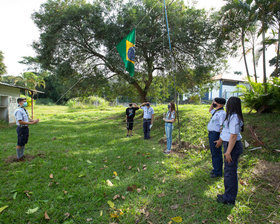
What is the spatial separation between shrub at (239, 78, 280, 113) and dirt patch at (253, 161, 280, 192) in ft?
13.2

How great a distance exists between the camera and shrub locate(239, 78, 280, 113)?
7.89m

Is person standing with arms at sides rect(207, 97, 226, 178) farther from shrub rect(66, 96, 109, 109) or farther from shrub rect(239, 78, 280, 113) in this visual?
shrub rect(66, 96, 109, 109)

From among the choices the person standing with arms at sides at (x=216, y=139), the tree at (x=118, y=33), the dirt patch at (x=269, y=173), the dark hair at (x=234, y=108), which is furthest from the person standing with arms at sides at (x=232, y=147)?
the tree at (x=118, y=33)

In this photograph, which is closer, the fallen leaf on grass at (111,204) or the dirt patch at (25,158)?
the fallen leaf on grass at (111,204)

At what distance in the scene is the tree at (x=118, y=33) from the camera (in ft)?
40.3

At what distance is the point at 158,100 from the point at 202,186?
51.0 feet

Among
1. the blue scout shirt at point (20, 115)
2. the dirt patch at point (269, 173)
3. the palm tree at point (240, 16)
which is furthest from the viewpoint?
the palm tree at point (240, 16)

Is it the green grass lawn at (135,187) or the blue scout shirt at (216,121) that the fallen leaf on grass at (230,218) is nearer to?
the green grass lawn at (135,187)

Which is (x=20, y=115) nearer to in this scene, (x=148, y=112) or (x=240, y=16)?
(x=148, y=112)

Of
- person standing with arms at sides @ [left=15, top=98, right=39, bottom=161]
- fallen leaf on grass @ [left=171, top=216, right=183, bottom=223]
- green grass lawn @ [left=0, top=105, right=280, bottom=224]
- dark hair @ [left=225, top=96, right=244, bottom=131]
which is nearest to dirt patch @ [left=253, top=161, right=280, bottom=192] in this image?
green grass lawn @ [left=0, top=105, right=280, bottom=224]

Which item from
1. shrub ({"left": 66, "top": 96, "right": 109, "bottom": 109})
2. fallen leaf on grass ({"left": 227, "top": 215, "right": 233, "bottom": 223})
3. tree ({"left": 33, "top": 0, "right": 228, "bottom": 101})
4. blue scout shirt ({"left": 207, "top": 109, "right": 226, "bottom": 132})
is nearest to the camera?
fallen leaf on grass ({"left": 227, "top": 215, "right": 233, "bottom": 223})

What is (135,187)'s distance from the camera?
4176 mm

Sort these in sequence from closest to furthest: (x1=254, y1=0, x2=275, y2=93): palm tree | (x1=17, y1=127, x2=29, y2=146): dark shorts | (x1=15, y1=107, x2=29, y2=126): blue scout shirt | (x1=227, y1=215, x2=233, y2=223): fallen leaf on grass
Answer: (x1=227, y1=215, x2=233, y2=223): fallen leaf on grass
(x1=15, y1=107, x2=29, y2=126): blue scout shirt
(x1=17, y1=127, x2=29, y2=146): dark shorts
(x1=254, y1=0, x2=275, y2=93): palm tree

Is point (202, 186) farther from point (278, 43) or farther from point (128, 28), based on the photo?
point (128, 28)
